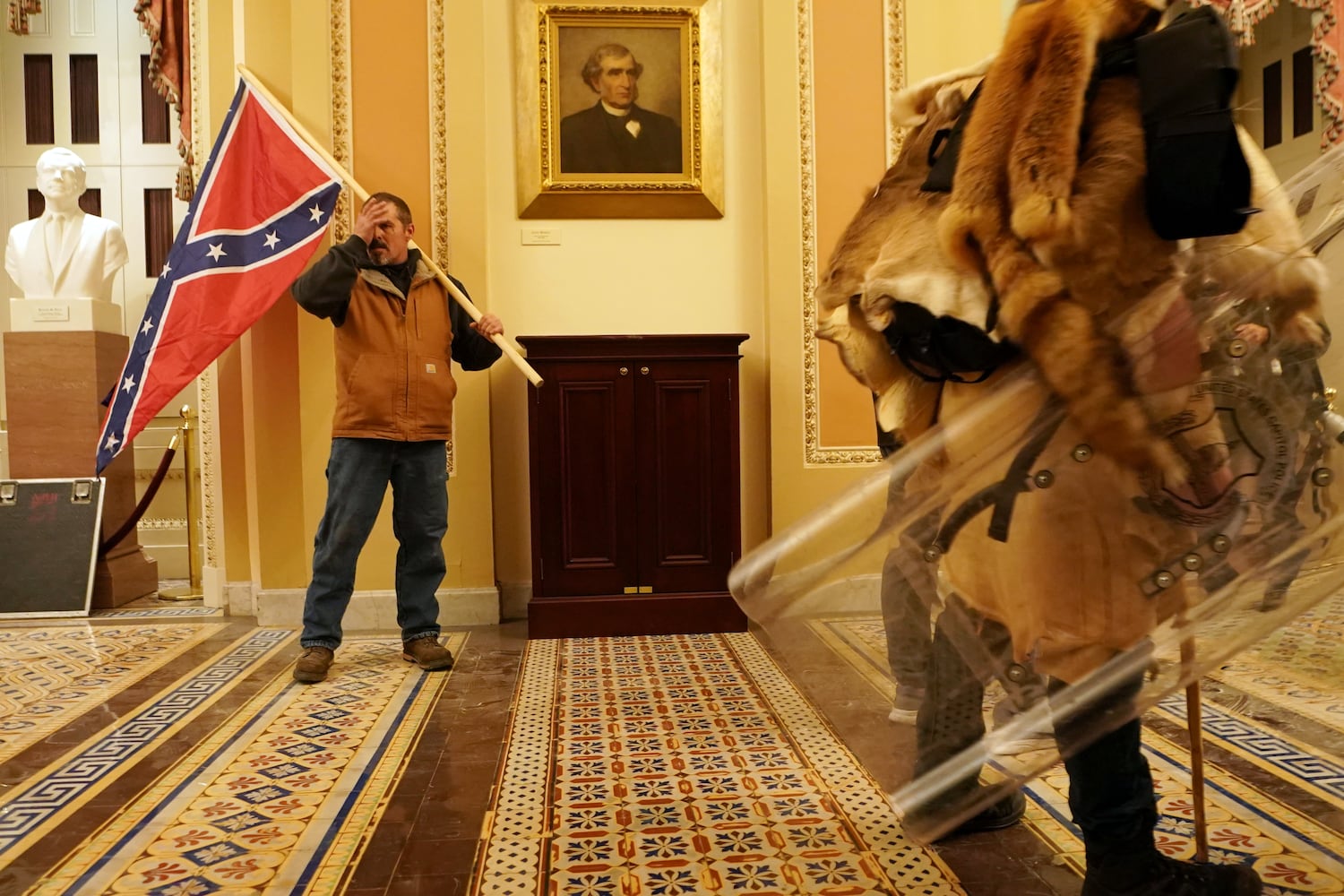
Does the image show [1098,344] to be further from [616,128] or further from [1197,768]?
[616,128]

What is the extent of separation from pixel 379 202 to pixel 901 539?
2.42 m

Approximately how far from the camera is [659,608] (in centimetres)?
371

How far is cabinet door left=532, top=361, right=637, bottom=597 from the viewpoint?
3.72 m

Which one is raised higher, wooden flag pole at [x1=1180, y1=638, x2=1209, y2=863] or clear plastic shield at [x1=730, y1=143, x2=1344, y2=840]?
clear plastic shield at [x1=730, y1=143, x2=1344, y2=840]

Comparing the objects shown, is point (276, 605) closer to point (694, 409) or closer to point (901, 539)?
point (694, 409)

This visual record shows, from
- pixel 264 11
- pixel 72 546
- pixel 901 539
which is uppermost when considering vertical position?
pixel 264 11

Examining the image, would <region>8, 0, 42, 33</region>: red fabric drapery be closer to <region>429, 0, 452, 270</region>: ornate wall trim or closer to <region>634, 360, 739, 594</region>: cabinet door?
<region>429, 0, 452, 270</region>: ornate wall trim

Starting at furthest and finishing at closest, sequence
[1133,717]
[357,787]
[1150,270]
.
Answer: [357,787], [1133,717], [1150,270]

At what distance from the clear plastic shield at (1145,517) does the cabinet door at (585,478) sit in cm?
257

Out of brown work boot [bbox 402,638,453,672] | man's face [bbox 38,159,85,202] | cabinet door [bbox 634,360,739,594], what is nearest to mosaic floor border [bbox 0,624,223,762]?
brown work boot [bbox 402,638,453,672]

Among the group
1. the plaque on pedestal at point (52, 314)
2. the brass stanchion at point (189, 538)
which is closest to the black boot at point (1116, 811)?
the brass stanchion at point (189, 538)

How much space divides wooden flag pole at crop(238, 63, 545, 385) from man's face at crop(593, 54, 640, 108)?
1168 mm

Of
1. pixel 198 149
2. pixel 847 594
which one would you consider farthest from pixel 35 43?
pixel 847 594

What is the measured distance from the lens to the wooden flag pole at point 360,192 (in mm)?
3240
